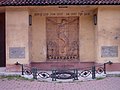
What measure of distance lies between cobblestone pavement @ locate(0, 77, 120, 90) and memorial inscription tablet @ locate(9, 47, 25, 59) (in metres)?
2.14

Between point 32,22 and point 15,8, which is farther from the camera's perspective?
point 32,22

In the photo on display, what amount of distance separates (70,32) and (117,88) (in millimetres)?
5953

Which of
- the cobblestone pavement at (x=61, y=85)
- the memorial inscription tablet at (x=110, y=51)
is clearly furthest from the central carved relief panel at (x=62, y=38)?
the cobblestone pavement at (x=61, y=85)

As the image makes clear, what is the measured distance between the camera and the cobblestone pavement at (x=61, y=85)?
11766 mm

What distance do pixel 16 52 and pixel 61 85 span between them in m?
3.94

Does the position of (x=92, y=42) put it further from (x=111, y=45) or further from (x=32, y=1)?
(x=32, y=1)

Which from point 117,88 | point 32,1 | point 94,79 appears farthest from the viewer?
point 32,1

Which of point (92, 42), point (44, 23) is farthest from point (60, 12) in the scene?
point (92, 42)

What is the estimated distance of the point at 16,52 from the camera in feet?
50.8

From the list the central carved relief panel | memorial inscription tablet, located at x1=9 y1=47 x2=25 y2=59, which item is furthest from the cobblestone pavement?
the central carved relief panel

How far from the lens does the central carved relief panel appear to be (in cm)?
1684

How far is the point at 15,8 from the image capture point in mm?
15461

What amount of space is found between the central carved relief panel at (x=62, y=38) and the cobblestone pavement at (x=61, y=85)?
12.3 ft

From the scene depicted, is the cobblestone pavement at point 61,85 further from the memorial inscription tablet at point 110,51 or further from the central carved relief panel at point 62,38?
the central carved relief panel at point 62,38
